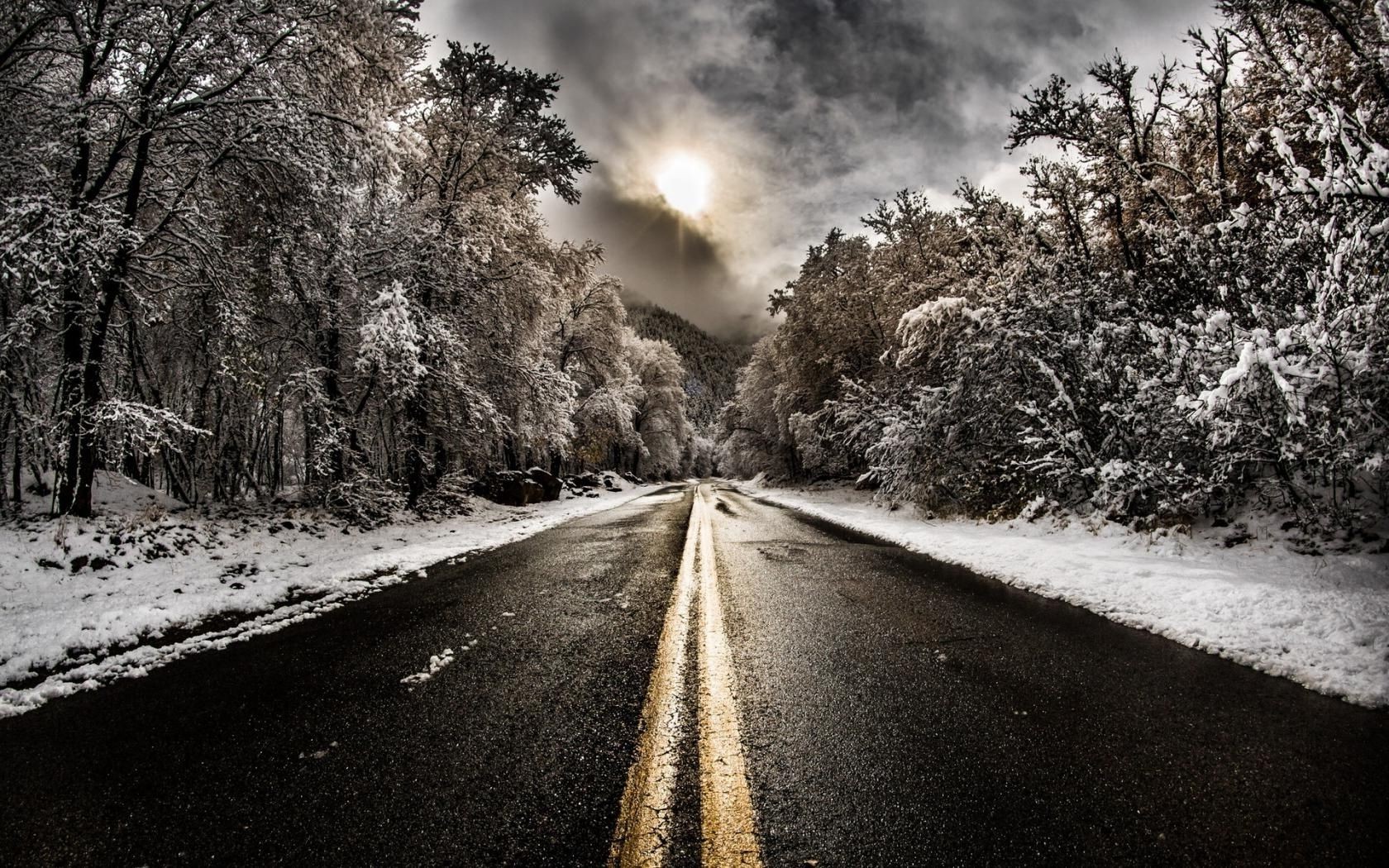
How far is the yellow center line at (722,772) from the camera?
5.28 feet

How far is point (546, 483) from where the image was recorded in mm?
20750

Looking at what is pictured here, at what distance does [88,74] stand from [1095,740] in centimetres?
1213

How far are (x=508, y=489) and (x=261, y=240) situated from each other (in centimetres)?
1053

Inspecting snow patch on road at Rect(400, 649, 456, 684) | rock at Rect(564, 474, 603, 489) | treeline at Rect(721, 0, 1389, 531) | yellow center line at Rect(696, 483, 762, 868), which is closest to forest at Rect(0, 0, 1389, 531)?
treeline at Rect(721, 0, 1389, 531)

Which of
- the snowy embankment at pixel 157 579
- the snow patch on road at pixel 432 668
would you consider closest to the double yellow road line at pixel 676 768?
the snow patch on road at pixel 432 668

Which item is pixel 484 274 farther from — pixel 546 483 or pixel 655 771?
pixel 655 771

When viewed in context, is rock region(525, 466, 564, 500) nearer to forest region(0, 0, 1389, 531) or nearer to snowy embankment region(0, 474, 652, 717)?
forest region(0, 0, 1389, 531)

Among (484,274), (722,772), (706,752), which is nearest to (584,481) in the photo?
(484,274)

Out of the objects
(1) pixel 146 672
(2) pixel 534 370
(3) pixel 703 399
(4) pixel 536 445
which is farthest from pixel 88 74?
(3) pixel 703 399

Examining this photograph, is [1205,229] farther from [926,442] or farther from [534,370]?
[534,370]

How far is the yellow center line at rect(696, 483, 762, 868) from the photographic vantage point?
1608 millimetres

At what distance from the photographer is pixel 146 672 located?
3.39 metres

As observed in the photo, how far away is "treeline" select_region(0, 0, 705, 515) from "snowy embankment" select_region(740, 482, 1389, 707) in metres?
10.0

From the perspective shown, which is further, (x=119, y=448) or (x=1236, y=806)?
(x=119, y=448)
